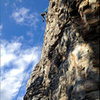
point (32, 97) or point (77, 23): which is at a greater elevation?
point (77, 23)

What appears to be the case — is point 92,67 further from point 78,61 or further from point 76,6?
point 76,6

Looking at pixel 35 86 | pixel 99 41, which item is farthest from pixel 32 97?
pixel 99 41

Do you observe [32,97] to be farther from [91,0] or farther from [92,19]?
[91,0]

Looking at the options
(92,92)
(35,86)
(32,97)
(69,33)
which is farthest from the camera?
(35,86)

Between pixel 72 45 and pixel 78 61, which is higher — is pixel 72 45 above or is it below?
above

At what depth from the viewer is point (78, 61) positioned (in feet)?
21.6

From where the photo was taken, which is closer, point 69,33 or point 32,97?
point 69,33

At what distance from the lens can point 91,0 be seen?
23.7 feet

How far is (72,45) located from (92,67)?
2.59 metres

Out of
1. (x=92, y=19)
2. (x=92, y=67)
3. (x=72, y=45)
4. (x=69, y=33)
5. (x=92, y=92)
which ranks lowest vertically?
(x=92, y=92)

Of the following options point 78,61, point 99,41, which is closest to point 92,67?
point 78,61

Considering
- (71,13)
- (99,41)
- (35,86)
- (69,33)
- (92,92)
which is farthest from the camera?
(35,86)

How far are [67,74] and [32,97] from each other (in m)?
5.87

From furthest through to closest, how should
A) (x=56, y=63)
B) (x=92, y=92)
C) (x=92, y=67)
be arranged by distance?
(x=56, y=63) → (x=92, y=67) → (x=92, y=92)
